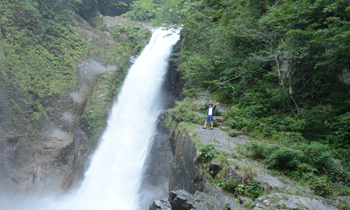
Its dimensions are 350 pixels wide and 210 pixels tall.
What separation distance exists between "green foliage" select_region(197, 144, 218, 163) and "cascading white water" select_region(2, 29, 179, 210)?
712 cm

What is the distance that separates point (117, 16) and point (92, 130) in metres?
14.8

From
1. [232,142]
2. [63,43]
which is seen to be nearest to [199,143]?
[232,142]

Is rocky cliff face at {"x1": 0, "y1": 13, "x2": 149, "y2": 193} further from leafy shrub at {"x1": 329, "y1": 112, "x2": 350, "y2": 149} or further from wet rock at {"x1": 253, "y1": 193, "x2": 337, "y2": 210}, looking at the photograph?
leafy shrub at {"x1": 329, "y1": 112, "x2": 350, "y2": 149}

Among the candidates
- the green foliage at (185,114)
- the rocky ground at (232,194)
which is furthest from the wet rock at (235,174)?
the green foliage at (185,114)

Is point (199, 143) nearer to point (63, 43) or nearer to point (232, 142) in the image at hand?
point (232, 142)

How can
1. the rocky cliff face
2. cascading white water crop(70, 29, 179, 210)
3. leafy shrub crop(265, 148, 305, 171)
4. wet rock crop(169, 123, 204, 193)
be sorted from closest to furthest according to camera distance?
1. leafy shrub crop(265, 148, 305, 171)
2. wet rock crop(169, 123, 204, 193)
3. cascading white water crop(70, 29, 179, 210)
4. the rocky cliff face

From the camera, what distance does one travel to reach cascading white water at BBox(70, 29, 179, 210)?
1242cm

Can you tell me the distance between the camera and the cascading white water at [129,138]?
40.7ft

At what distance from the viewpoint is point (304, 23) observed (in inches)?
282

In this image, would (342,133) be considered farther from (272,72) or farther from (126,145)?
(126,145)

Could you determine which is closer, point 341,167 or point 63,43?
point 341,167

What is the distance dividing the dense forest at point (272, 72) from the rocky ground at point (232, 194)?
450mm

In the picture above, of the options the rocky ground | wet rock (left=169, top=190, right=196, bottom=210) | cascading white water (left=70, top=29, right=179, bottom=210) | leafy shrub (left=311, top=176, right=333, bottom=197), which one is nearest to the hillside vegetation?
leafy shrub (left=311, top=176, right=333, bottom=197)

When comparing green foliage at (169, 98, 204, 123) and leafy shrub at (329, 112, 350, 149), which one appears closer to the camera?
leafy shrub at (329, 112, 350, 149)
